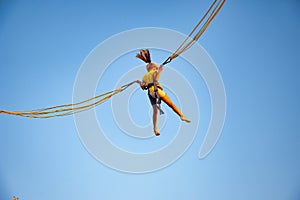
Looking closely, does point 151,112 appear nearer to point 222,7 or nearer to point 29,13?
point 222,7

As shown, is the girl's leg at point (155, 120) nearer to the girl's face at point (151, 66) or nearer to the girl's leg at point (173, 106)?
the girl's leg at point (173, 106)

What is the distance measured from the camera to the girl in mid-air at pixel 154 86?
2693 mm

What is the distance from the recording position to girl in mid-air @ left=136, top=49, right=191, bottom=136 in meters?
2.69

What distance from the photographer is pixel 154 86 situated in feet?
8.87

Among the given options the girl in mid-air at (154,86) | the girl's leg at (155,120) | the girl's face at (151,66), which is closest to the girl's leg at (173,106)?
the girl in mid-air at (154,86)

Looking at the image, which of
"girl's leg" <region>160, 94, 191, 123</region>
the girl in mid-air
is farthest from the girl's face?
"girl's leg" <region>160, 94, 191, 123</region>

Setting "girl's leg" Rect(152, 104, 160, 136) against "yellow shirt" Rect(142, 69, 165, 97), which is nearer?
"yellow shirt" Rect(142, 69, 165, 97)

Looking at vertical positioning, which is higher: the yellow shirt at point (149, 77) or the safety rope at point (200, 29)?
the safety rope at point (200, 29)

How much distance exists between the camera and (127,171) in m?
2.85

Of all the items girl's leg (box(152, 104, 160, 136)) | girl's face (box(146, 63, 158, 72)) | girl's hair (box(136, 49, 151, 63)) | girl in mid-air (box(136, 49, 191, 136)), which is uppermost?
girl's hair (box(136, 49, 151, 63))

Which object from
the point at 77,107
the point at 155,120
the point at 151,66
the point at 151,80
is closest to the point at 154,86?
the point at 151,80

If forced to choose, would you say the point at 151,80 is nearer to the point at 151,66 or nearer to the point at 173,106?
the point at 151,66

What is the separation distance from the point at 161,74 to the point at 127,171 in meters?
0.91

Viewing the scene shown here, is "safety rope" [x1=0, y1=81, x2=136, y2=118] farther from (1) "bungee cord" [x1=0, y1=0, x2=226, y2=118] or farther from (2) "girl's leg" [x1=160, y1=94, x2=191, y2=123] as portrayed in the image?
(2) "girl's leg" [x1=160, y1=94, x2=191, y2=123]
